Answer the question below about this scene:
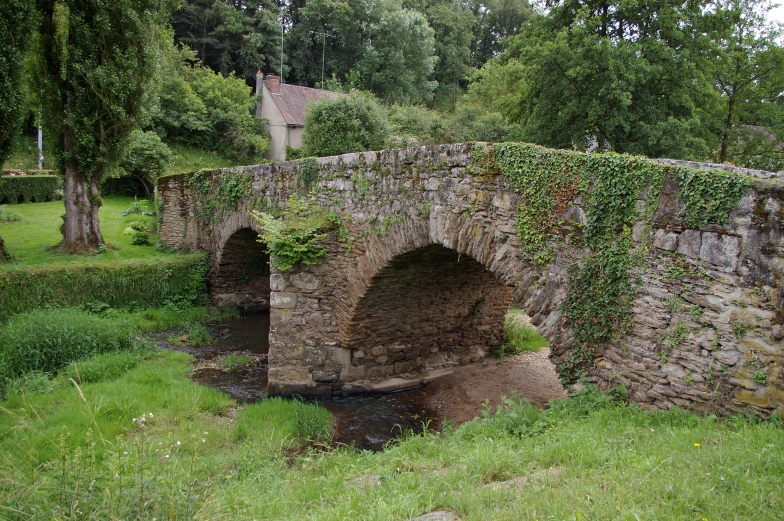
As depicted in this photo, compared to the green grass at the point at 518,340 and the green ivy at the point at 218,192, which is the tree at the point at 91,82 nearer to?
the green ivy at the point at 218,192

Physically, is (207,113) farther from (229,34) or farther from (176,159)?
(229,34)

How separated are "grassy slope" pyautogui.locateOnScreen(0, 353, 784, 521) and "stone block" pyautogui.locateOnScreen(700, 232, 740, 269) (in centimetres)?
120

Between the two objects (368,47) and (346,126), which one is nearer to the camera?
(346,126)

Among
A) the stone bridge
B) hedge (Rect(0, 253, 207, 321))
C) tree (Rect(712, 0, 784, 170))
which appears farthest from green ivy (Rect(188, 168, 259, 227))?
tree (Rect(712, 0, 784, 170))

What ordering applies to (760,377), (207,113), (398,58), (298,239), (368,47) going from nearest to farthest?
(760,377) → (298,239) → (207,113) → (398,58) → (368,47)

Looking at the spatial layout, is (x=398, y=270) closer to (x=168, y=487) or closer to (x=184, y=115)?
(x=168, y=487)

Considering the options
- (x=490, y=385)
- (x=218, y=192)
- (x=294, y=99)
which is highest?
(x=294, y=99)

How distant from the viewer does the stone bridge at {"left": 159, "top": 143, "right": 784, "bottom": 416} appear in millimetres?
3951

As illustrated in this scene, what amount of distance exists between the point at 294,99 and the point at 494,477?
29105mm

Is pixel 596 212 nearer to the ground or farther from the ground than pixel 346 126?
nearer to the ground

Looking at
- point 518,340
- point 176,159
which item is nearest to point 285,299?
point 518,340

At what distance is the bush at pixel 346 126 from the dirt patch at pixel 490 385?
13.3m

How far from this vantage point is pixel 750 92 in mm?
14008

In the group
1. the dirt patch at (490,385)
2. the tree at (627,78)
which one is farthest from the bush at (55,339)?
the tree at (627,78)
